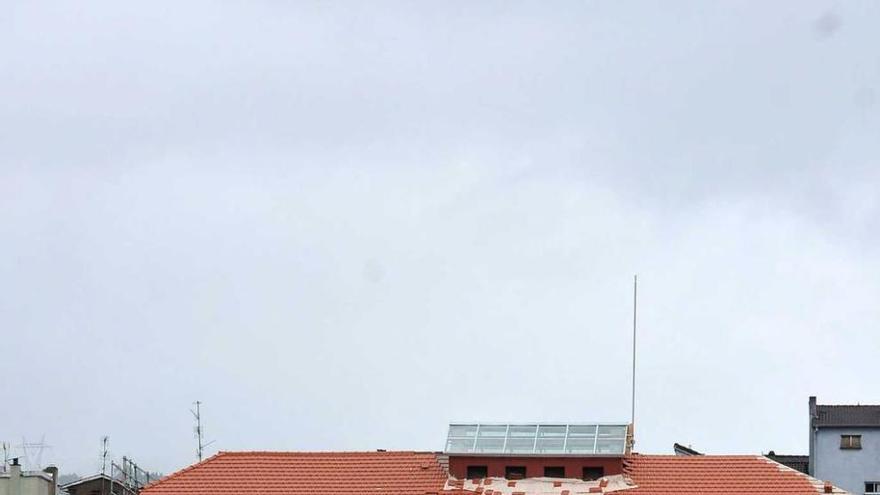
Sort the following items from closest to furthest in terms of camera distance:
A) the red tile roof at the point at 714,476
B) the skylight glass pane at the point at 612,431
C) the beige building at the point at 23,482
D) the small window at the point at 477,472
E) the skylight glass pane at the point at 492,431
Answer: the red tile roof at the point at 714,476
the small window at the point at 477,472
the skylight glass pane at the point at 612,431
the skylight glass pane at the point at 492,431
the beige building at the point at 23,482

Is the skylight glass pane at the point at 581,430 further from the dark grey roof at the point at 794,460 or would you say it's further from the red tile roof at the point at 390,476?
the dark grey roof at the point at 794,460

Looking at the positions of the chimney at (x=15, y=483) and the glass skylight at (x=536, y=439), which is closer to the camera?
the glass skylight at (x=536, y=439)

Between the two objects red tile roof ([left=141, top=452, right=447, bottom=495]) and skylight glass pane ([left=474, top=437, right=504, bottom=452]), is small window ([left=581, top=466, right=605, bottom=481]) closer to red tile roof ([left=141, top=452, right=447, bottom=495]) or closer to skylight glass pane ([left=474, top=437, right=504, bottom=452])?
skylight glass pane ([left=474, top=437, right=504, bottom=452])

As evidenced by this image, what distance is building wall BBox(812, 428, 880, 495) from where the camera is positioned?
13088cm

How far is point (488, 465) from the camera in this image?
3900 inches

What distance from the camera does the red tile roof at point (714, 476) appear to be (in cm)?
9356

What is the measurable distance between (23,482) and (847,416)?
57655mm

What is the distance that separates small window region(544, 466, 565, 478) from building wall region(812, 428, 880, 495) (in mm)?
38431

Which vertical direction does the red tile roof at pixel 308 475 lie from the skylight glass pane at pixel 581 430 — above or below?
below

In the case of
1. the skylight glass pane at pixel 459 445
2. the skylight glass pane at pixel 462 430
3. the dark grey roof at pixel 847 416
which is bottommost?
the skylight glass pane at pixel 459 445

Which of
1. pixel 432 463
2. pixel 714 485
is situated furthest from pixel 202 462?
pixel 714 485

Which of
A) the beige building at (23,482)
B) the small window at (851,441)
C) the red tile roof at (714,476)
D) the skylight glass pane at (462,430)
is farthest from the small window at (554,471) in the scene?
the small window at (851,441)

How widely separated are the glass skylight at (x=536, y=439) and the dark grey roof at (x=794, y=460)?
128 feet

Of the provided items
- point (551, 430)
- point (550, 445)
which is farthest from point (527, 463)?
point (551, 430)
